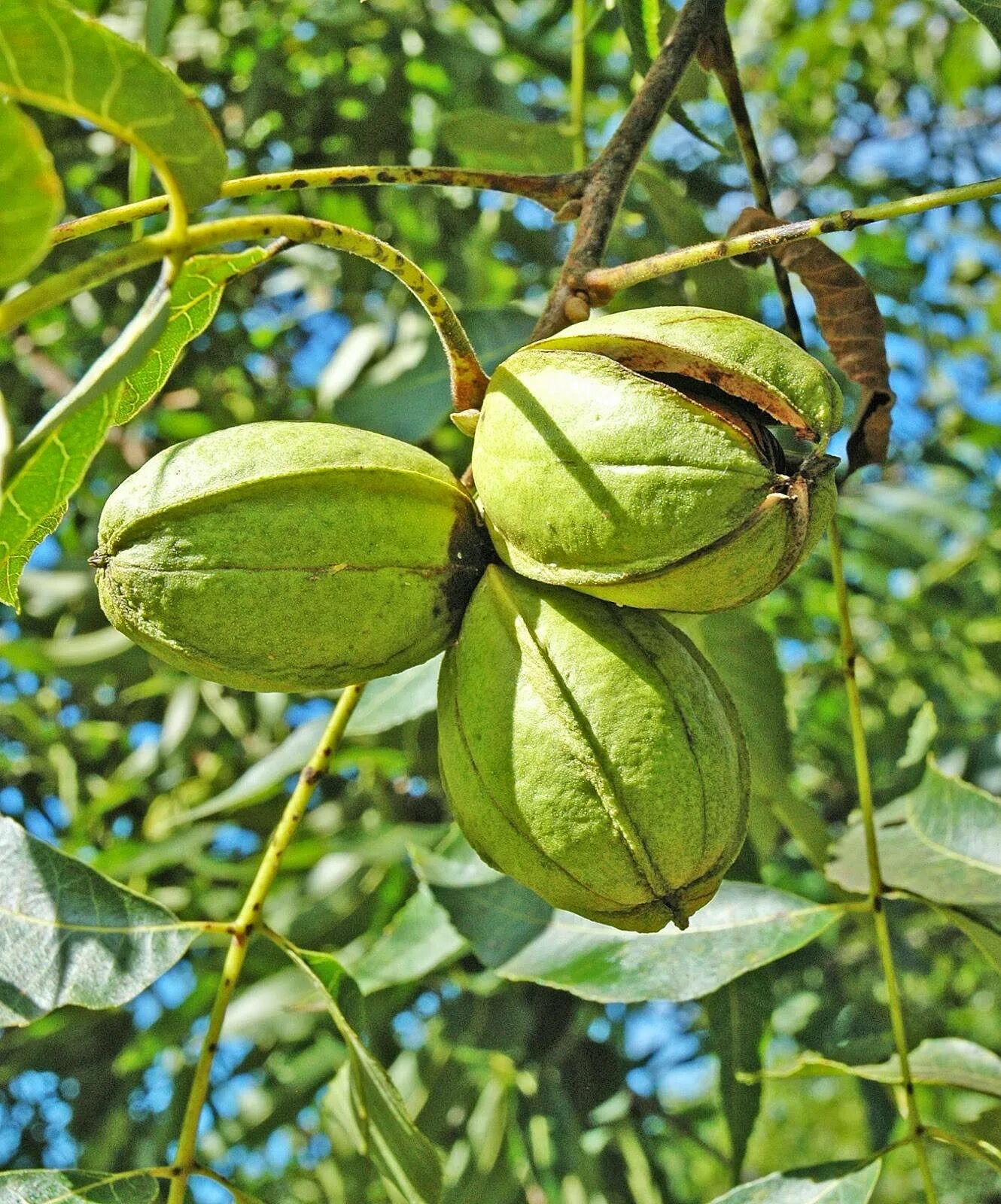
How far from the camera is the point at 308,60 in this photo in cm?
406

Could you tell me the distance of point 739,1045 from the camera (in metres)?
2.15

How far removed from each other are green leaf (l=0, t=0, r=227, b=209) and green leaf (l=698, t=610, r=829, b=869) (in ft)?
4.08

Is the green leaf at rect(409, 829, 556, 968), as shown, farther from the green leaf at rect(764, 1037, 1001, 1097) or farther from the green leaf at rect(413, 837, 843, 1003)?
the green leaf at rect(764, 1037, 1001, 1097)

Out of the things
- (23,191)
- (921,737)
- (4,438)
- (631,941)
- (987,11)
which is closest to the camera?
(23,191)

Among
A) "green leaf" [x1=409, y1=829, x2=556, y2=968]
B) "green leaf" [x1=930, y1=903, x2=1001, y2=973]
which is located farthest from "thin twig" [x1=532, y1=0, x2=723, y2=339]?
"green leaf" [x1=930, y1=903, x2=1001, y2=973]

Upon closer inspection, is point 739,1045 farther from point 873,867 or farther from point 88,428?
point 88,428

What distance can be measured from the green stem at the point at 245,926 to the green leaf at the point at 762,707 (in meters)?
0.72

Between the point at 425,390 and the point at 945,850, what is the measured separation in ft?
4.44

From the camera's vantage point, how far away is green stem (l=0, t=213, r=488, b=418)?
3.56 ft

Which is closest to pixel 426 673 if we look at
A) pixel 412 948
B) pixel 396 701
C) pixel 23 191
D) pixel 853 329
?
pixel 396 701

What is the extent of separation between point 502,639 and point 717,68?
3.75 ft

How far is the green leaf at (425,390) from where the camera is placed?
2.50m

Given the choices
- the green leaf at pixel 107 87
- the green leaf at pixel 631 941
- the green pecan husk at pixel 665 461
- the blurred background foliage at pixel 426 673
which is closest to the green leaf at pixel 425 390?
the blurred background foliage at pixel 426 673

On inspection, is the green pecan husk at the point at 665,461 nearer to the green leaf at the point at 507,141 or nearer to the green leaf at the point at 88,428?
the green leaf at the point at 88,428
